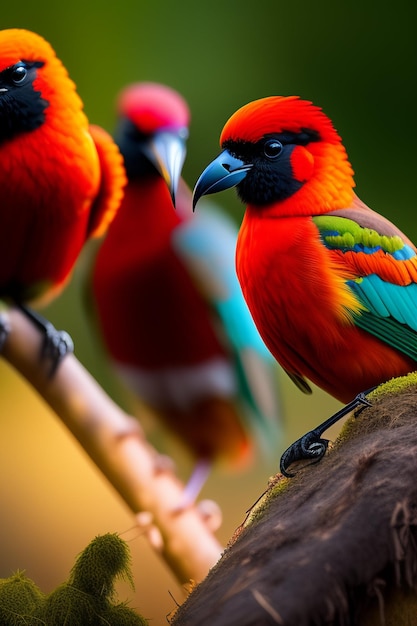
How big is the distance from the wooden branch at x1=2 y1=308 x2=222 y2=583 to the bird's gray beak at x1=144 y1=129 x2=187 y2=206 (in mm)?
516

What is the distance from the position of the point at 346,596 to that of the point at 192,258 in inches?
42.5

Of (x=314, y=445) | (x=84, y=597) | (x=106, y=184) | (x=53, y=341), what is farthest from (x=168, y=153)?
(x=84, y=597)

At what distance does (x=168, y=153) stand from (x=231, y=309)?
0.43m

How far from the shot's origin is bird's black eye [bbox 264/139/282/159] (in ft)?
5.64

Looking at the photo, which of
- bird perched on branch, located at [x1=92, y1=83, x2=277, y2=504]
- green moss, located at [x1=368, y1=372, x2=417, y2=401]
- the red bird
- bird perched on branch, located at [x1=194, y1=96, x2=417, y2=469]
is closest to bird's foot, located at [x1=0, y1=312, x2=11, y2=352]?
the red bird

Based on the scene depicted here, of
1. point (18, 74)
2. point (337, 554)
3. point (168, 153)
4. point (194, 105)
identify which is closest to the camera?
point (337, 554)

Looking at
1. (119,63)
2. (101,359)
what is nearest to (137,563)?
(101,359)

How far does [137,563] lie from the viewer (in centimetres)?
204

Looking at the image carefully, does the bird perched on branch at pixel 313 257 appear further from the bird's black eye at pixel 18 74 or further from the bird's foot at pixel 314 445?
the bird's black eye at pixel 18 74

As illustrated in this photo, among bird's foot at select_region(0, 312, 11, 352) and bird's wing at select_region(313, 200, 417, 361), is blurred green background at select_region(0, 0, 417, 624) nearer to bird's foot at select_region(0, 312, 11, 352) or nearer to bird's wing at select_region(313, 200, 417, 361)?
bird's foot at select_region(0, 312, 11, 352)

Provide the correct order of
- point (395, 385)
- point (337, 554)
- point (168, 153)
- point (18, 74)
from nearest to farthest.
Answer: point (337, 554) → point (395, 385) → point (18, 74) → point (168, 153)

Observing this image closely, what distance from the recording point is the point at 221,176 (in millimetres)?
1717

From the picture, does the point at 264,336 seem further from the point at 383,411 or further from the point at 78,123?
the point at 78,123

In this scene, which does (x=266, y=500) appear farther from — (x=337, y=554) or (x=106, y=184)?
(x=106, y=184)
